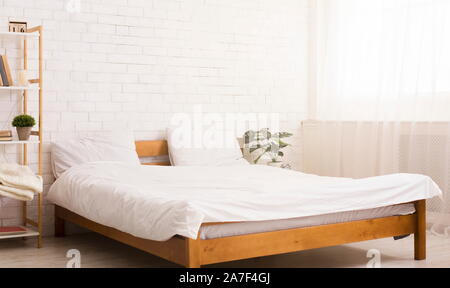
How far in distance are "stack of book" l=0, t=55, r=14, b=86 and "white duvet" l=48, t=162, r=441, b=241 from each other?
77cm

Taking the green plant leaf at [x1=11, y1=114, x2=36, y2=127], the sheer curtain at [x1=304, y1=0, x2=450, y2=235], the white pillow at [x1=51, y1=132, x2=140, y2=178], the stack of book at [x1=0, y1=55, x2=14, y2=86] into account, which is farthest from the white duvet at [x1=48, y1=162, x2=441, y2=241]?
the sheer curtain at [x1=304, y1=0, x2=450, y2=235]

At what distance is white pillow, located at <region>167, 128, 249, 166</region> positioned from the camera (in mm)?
5031

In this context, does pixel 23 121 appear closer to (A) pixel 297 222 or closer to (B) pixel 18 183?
(B) pixel 18 183

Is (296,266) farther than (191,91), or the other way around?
(191,91)

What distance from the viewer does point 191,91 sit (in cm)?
534

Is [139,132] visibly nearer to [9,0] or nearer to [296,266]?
[9,0]

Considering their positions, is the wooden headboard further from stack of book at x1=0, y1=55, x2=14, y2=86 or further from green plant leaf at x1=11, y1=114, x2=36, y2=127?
stack of book at x1=0, y1=55, x2=14, y2=86

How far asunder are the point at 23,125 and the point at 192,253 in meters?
2.03

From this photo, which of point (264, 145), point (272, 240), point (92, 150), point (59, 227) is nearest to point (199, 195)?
point (272, 240)

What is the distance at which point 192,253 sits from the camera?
286 centimetres
